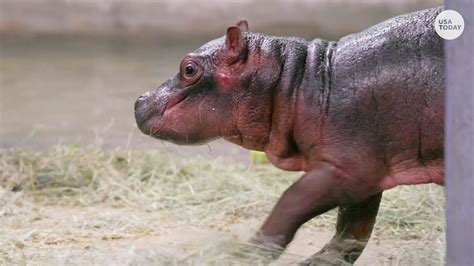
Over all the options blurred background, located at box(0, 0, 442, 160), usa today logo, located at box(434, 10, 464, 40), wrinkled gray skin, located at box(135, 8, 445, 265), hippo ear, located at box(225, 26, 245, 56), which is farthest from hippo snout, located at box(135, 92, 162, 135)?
blurred background, located at box(0, 0, 442, 160)

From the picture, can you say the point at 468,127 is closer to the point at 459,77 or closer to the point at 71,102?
the point at 459,77

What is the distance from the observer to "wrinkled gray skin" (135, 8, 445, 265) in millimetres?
3773

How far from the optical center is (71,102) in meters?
8.57

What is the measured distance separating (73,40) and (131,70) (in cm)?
202

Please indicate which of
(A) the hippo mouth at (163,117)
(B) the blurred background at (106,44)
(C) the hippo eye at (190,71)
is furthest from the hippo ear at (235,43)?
(B) the blurred background at (106,44)

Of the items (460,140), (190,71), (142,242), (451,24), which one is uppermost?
(451,24)

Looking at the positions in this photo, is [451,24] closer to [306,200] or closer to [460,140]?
[460,140]

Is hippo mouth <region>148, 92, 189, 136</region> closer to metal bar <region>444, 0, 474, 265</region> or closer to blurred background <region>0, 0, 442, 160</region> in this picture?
metal bar <region>444, 0, 474, 265</region>

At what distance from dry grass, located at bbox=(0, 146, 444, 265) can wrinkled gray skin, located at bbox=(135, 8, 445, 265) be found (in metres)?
0.48

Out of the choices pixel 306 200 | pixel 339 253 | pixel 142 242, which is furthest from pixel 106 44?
pixel 306 200

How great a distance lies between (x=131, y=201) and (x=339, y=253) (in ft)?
5.94

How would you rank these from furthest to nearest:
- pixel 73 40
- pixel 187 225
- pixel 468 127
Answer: pixel 73 40 → pixel 187 225 → pixel 468 127

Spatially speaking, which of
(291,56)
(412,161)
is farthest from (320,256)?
(291,56)

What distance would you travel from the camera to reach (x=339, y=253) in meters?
4.12
